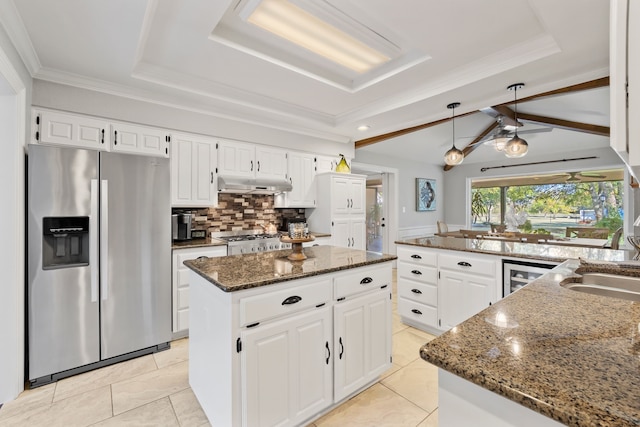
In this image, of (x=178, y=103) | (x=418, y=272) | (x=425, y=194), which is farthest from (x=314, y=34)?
(x=425, y=194)

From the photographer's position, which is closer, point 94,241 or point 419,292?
point 94,241

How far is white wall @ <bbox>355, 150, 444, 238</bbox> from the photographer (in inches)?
246

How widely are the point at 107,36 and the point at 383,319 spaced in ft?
9.20

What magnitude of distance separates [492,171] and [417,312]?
17.7 ft

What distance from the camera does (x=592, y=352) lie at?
29.2 inches

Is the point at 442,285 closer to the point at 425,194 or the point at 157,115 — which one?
the point at 157,115

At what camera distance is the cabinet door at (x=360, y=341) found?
185 cm

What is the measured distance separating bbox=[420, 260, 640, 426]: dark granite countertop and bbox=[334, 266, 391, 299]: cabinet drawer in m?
0.92

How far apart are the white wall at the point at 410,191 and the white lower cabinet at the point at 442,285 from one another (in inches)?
120

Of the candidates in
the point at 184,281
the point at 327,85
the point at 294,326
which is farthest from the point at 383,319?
the point at 327,85

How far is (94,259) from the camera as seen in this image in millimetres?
2359

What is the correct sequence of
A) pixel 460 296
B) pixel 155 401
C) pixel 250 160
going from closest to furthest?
1. pixel 155 401
2. pixel 460 296
3. pixel 250 160

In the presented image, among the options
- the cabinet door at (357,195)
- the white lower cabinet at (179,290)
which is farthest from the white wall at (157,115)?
the white lower cabinet at (179,290)

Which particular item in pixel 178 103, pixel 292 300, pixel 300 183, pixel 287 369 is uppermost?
pixel 178 103
